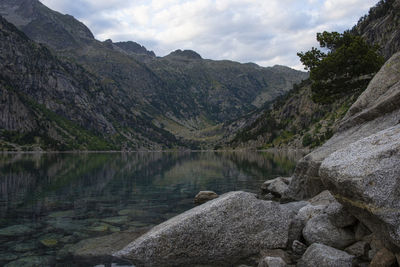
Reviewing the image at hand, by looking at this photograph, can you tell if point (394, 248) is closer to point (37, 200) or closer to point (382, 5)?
point (37, 200)

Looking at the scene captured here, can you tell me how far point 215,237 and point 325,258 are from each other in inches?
215

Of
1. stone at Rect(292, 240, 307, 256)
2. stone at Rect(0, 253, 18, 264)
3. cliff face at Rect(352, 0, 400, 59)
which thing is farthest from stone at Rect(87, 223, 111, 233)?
cliff face at Rect(352, 0, 400, 59)

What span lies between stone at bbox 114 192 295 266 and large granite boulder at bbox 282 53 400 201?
7.45 metres

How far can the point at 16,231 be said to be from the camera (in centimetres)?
2006

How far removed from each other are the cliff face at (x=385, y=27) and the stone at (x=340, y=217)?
156 metres

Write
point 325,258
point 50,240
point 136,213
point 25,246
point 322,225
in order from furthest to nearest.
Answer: point 136,213, point 50,240, point 25,246, point 322,225, point 325,258

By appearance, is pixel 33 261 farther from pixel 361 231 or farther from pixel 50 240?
pixel 361 231

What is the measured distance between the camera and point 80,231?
20328mm

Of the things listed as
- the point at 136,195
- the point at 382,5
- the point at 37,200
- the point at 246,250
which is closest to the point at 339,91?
the point at 136,195

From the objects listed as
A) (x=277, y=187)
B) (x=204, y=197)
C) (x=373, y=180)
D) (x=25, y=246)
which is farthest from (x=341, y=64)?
(x=25, y=246)

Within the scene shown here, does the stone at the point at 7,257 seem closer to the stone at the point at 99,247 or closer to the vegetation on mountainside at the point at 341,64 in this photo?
the stone at the point at 99,247

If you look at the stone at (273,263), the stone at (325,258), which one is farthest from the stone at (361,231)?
the stone at (273,263)

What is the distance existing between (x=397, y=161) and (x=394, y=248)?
9.49 ft

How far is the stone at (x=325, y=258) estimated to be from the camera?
37.0ft
